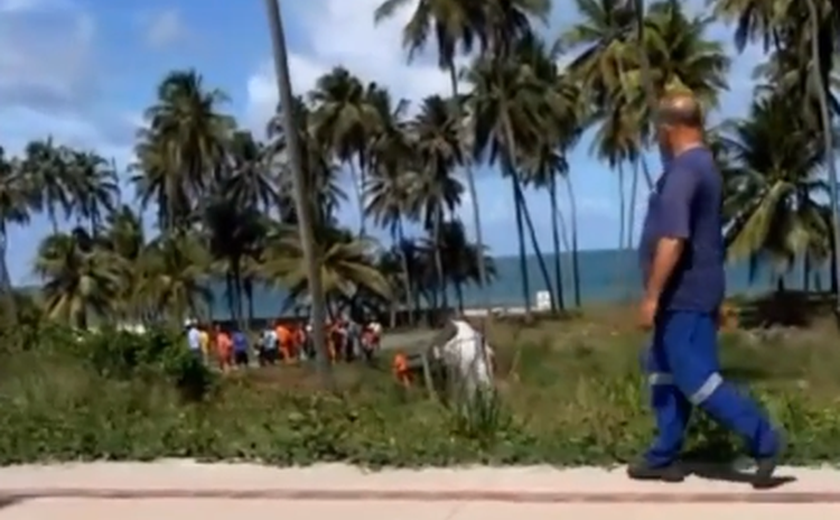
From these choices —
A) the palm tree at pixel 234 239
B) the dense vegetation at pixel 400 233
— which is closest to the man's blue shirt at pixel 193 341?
the dense vegetation at pixel 400 233

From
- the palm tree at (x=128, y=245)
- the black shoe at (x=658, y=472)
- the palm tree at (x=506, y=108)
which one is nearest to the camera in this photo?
the black shoe at (x=658, y=472)

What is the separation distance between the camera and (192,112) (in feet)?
301

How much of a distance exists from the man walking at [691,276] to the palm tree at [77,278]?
8149cm

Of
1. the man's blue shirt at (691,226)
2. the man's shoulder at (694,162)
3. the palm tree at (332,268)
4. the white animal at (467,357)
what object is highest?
the palm tree at (332,268)

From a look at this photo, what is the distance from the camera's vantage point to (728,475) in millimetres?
7508

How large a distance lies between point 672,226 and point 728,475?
1.25m

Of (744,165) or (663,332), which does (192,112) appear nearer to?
(744,165)

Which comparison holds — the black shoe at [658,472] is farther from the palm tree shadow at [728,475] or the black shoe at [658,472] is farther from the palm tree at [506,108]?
the palm tree at [506,108]

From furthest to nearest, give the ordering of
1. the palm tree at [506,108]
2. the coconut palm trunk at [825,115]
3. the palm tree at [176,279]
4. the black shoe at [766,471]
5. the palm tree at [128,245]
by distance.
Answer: the palm tree at [128,245] → the palm tree at [176,279] → the palm tree at [506,108] → the coconut palm trunk at [825,115] → the black shoe at [766,471]

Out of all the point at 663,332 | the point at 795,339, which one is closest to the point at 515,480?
the point at 663,332

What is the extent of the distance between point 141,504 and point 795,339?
43116 mm

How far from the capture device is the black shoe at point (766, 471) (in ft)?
23.5

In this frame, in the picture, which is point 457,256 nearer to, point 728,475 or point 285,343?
point 285,343

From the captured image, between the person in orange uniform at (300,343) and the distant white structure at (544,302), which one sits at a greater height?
the distant white structure at (544,302)
